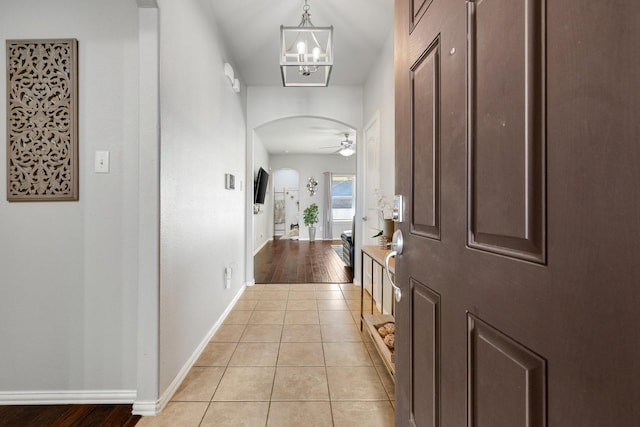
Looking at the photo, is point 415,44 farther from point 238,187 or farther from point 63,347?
point 238,187

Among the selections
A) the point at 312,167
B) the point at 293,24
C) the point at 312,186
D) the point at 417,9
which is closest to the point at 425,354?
the point at 417,9

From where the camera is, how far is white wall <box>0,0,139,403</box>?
166 centimetres

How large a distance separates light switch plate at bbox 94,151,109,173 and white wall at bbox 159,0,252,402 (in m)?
0.31

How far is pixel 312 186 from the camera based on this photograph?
9.88m

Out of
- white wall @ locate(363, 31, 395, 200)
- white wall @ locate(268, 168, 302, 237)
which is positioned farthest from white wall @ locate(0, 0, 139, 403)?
white wall @ locate(268, 168, 302, 237)

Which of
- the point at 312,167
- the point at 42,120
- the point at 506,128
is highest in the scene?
the point at 312,167

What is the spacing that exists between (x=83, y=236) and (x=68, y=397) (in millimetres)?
906

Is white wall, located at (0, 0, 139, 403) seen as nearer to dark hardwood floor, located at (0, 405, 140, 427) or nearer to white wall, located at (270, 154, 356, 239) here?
dark hardwood floor, located at (0, 405, 140, 427)

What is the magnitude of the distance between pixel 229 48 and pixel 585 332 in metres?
3.55

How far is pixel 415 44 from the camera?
38.2 inches

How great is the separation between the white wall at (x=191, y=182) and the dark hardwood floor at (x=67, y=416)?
227 millimetres

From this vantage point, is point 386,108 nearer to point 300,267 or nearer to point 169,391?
point 169,391

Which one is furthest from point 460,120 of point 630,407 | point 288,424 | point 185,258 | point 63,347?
point 63,347

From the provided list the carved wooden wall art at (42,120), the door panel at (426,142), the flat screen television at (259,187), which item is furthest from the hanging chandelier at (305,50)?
the flat screen television at (259,187)
